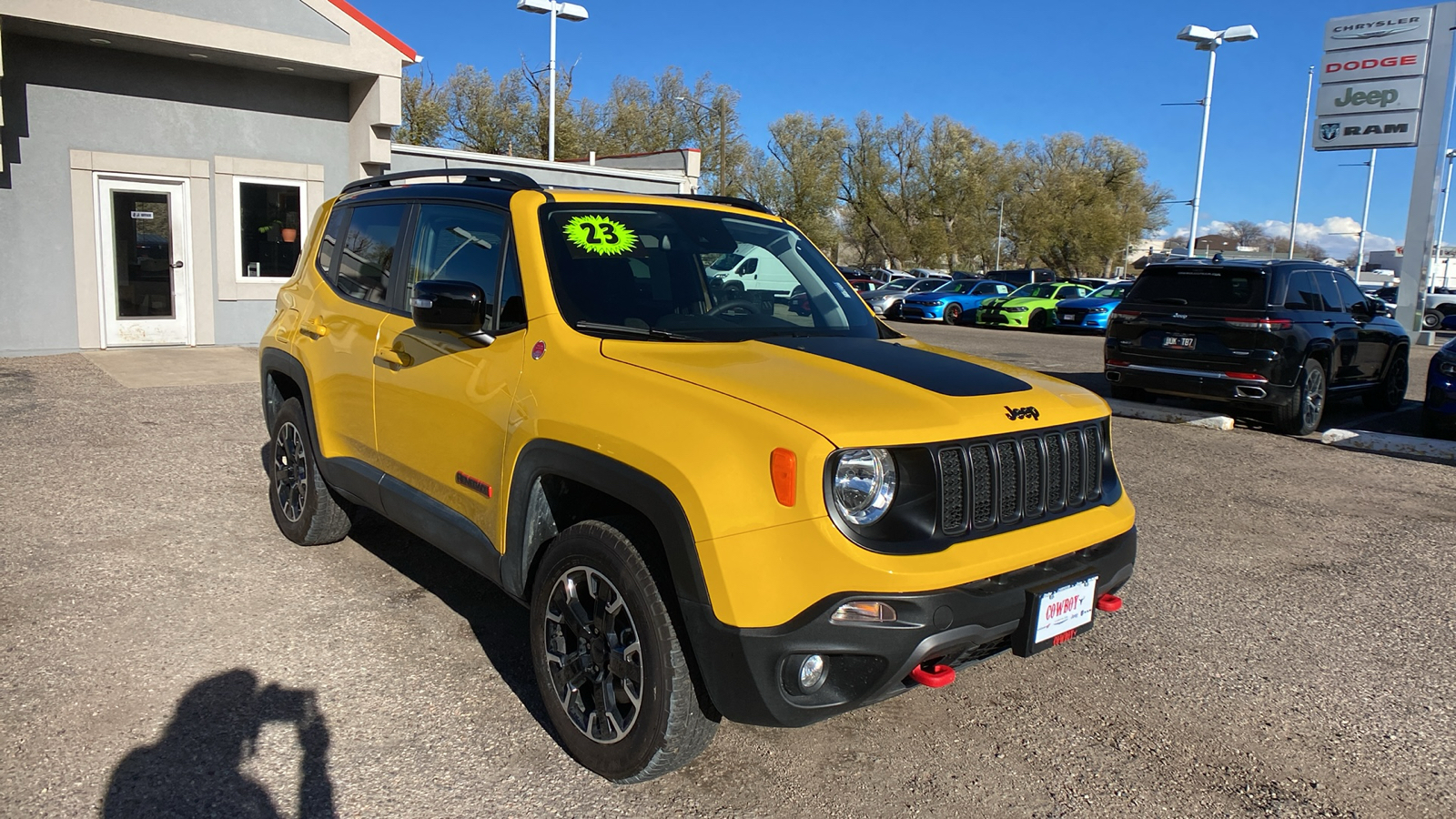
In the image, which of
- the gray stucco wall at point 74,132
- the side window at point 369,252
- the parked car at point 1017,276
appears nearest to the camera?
the side window at point 369,252

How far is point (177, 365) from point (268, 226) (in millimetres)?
2977

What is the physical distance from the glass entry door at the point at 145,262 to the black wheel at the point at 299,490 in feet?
31.2

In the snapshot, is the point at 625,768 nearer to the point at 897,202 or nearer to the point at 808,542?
the point at 808,542

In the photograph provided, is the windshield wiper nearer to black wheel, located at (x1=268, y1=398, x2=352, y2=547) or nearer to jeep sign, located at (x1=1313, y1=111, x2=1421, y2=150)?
black wheel, located at (x1=268, y1=398, x2=352, y2=547)

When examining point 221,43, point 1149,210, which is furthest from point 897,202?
point 221,43

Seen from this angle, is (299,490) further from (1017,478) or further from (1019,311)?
(1019,311)

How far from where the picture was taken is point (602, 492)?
10.2 feet

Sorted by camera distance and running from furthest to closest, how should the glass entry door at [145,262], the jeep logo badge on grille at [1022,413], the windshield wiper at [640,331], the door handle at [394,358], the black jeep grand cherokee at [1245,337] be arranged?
the glass entry door at [145,262]
the black jeep grand cherokee at [1245,337]
the door handle at [394,358]
the windshield wiper at [640,331]
the jeep logo badge on grille at [1022,413]

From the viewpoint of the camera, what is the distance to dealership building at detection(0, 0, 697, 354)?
39.5ft

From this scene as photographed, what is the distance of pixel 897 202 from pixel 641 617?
6518 cm

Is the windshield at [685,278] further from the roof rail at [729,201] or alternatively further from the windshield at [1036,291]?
the windshield at [1036,291]

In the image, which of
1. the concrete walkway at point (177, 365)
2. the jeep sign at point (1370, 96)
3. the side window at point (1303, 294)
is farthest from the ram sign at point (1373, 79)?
the concrete walkway at point (177, 365)

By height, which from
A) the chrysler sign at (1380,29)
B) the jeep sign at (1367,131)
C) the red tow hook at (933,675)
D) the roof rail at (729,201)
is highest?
the chrysler sign at (1380,29)

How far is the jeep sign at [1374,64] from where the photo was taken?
837 inches
